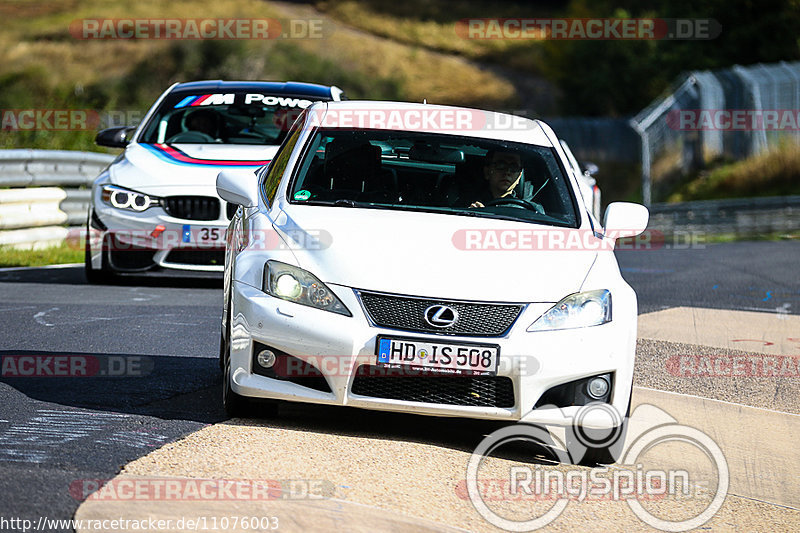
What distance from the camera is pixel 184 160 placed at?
11305mm

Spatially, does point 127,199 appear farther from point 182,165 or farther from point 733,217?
point 733,217

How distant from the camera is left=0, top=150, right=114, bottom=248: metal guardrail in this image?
1444 centimetres

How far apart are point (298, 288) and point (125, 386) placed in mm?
1566

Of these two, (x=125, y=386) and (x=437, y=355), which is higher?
(x=437, y=355)

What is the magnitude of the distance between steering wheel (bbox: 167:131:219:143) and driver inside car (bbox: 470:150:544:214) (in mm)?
5169

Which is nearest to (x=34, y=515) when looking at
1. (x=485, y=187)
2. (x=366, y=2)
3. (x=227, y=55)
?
(x=485, y=187)

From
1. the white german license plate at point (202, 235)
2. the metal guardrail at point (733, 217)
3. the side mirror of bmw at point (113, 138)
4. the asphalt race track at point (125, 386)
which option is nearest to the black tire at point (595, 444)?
the asphalt race track at point (125, 386)
